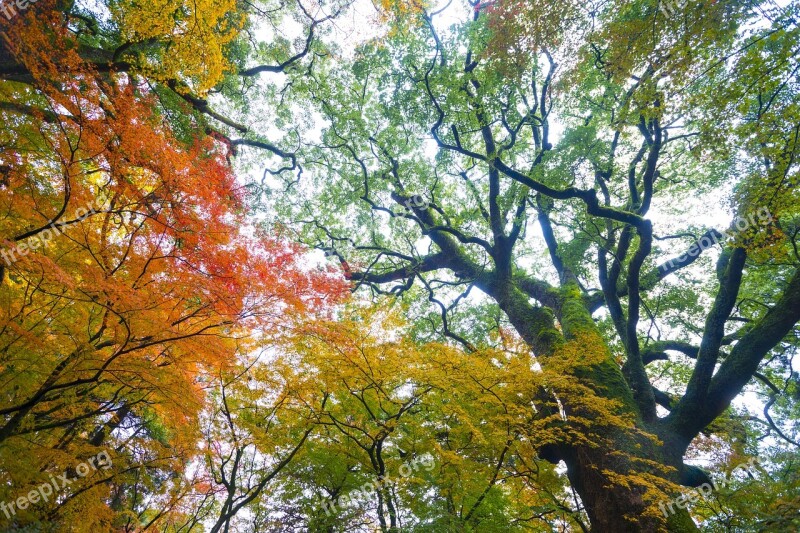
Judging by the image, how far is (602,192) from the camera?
902cm

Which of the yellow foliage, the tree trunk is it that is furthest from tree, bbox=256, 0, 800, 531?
the yellow foliage

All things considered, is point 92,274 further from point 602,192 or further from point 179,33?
point 602,192

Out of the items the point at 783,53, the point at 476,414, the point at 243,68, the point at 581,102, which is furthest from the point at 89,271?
the point at 581,102

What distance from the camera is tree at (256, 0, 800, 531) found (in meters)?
4.70

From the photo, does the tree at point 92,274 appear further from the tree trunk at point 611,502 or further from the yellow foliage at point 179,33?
the tree trunk at point 611,502

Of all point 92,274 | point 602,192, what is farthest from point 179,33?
point 602,192

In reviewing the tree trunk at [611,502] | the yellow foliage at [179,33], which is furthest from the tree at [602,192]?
the yellow foliage at [179,33]

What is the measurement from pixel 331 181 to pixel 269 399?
7244 millimetres

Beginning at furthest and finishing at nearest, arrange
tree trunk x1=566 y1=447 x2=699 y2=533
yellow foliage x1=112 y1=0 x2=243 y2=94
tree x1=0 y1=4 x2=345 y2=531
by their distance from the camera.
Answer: yellow foliage x1=112 y1=0 x2=243 y2=94 → tree trunk x1=566 y1=447 x2=699 y2=533 → tree x1=0 y1=4 x2=345 y2=531

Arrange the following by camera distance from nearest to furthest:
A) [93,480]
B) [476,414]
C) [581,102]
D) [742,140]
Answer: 1. [742,140]
2. [93,480]
3. [476,414]
4. [581,102]

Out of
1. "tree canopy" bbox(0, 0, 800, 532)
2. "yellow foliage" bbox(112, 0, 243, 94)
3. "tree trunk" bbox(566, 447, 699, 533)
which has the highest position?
"yellow foliage" bbox(112, 0, 243, 94)

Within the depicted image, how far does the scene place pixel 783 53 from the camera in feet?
12.5

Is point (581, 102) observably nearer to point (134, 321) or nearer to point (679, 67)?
point (679, 67)

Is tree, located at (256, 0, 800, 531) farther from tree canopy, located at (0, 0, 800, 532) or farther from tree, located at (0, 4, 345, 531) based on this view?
tree, located at (0, 4, 345, 531)
